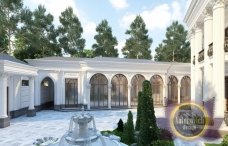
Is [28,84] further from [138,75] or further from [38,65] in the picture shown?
[138,75]

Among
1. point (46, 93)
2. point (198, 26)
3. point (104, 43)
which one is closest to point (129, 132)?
point (198, 26)

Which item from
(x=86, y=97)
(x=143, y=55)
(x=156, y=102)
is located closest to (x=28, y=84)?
(x=86, y=97)

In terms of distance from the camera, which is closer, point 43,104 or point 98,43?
point 43,104

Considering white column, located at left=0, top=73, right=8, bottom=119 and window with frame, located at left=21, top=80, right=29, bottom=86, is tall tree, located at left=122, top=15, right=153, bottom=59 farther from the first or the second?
white column, located at left=0, top=73, right=8, bottom=119

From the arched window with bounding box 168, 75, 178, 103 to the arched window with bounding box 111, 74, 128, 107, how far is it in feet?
20.8

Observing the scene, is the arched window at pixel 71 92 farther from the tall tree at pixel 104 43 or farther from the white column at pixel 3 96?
the tall tree at pixel 104 43

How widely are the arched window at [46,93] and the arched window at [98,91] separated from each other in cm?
541

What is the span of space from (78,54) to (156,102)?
68.4 feet

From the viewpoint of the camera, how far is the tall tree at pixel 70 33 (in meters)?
46.7

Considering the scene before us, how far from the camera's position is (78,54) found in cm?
4722

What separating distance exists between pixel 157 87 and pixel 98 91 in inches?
298

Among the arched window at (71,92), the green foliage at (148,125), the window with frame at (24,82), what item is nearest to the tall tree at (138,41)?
the arched window at (71,92)

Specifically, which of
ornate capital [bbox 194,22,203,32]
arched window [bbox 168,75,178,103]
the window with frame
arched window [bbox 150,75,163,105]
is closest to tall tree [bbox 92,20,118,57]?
arched window [bbox 168,75,178,103]

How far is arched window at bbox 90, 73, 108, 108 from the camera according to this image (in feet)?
93.7
